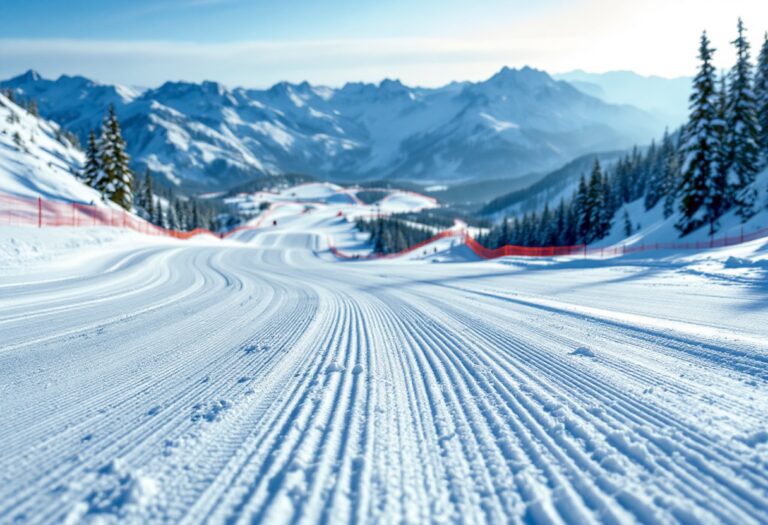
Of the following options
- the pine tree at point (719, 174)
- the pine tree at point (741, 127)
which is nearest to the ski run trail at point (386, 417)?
the pine tree at point (719, 174)

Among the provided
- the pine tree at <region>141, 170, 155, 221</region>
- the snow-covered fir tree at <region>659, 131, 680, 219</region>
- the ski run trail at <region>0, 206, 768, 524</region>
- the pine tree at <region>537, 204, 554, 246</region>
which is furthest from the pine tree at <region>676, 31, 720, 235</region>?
the pine tree at <region>141, 170, 155, 221</region>

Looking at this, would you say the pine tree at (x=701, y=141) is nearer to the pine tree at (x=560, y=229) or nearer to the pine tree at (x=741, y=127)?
the pine tree at (x=741, y=127)

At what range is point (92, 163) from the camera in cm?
4712

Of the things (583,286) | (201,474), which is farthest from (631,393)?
(583,286)

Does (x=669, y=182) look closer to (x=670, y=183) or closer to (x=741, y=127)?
(x=670, y=183)

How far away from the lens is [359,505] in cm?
211

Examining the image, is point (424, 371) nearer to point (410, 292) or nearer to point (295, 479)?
point (295, 479)

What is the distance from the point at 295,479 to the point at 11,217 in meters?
24.0

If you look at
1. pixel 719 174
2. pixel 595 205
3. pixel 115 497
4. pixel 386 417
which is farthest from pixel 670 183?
pixel 115 497

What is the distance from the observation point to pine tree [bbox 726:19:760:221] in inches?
1267

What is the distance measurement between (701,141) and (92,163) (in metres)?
58.6

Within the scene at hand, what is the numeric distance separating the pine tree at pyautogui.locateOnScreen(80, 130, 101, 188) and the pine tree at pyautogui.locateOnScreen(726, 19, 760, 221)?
57964mm

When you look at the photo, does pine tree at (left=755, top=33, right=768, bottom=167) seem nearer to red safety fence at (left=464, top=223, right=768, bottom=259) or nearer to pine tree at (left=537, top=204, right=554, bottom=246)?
red safety fence at (left=464, top=223, right=768, bottom=259)

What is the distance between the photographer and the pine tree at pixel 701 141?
30406mm
